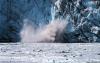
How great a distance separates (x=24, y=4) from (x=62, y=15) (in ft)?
6.15

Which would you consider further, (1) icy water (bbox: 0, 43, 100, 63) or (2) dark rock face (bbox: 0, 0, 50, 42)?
(2) dark rock face (bbox: 0, 0, 50, 42)

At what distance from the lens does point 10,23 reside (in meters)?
13.7

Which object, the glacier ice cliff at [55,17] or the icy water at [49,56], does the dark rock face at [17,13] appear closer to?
the glacier ice cliff at [55,17]

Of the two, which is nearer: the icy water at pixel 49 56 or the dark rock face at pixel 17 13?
the icy water at pixel 49 56

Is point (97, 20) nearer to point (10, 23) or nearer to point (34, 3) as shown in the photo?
point (34, 3)

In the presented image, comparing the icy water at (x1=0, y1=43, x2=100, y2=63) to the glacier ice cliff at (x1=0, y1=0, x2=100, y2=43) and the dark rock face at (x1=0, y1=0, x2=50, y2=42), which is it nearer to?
the glacier ice cliff at (x1=0, y1=0, x2=100, y2=43)

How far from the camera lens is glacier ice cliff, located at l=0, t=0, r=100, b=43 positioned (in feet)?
44.0

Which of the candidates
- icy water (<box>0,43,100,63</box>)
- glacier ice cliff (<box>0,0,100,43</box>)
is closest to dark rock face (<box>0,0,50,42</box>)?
glacier ice cliff (<box>0,0,100,43</box>)

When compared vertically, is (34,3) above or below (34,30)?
above

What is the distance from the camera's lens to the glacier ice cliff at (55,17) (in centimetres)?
1342

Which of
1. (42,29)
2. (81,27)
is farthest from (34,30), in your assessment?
(81,27)

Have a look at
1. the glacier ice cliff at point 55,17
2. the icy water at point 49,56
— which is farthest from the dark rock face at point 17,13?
the icy water at point 49,56

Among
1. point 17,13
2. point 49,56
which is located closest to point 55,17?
point 17,13

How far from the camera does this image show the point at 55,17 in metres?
13.8
